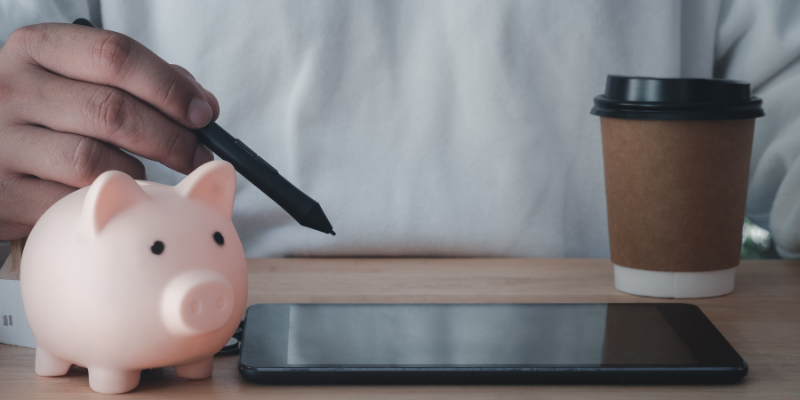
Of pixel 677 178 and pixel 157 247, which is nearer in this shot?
pixel 157 247

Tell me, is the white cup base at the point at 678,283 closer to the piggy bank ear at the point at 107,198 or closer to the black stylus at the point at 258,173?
the black stylus at the point at 258,173

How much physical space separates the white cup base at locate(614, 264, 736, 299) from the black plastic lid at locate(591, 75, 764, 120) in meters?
0.15

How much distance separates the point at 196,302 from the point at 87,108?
0.21 m

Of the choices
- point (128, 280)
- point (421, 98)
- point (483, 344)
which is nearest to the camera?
point (128, 280)

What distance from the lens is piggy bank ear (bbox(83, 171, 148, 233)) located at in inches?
13.8

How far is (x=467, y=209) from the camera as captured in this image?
0.95 meters

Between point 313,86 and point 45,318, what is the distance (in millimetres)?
608

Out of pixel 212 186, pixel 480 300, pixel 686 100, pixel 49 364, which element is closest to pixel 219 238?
pixel 212 186

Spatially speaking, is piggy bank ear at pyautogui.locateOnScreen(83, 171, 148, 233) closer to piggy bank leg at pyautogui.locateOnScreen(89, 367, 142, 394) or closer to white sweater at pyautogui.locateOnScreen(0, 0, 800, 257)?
piggy bank leg at pyautogui.locateOnScreen(89, 367, 142, 394)

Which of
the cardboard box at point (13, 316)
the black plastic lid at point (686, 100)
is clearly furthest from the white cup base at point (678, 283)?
the cardboard box at point (13, 316)

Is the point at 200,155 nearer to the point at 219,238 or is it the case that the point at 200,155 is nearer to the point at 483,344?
the point at 219,238

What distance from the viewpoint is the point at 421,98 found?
0.95m

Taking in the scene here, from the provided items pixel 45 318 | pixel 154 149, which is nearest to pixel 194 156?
pixel 154 149

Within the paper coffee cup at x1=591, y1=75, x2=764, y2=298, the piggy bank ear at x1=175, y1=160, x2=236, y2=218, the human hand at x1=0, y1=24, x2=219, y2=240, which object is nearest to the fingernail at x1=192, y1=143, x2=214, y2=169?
the human hand at x1=0, y1=24, x2=219, y2=240
